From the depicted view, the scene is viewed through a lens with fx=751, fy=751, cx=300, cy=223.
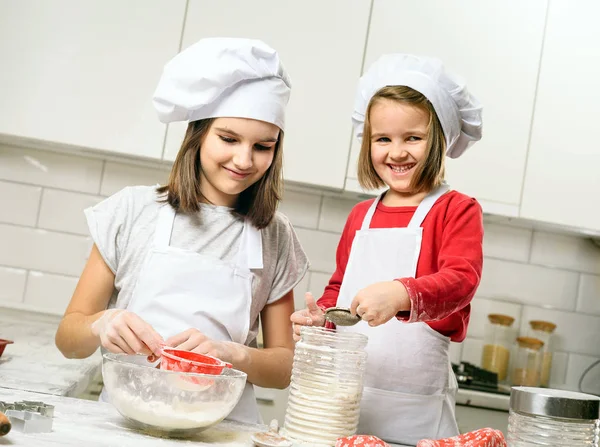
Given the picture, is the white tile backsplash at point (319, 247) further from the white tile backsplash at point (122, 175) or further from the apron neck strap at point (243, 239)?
the apron neck strap at point (243, 239)

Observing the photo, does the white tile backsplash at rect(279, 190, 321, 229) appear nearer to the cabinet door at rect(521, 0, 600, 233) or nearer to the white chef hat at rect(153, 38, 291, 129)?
the cabinet door at rect(521, 0, 600, 233)

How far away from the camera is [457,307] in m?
1.17

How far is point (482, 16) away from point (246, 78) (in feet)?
4.05

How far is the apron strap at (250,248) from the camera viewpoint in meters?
1.38

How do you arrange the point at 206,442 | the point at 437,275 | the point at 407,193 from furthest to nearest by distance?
the point at 407,193
the point at 437,275
the point at 206,442

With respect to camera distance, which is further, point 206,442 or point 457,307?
point 457,307

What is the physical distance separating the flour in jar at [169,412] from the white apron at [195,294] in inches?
14.1

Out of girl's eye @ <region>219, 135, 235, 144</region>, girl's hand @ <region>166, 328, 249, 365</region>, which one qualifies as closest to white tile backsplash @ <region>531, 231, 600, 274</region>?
girl's eye @ <region>219, 135, 235, 144</region>

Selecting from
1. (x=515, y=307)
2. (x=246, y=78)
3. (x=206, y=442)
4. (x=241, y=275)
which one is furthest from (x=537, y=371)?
(x=206, y=442)

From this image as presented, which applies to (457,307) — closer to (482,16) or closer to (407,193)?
(407,193)

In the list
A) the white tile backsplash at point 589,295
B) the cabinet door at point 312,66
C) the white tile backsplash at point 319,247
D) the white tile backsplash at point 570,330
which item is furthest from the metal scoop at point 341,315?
the white tile backsplash at point 589,295

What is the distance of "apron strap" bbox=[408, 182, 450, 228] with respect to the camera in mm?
1354

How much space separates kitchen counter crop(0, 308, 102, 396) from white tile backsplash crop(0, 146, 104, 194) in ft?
1.75

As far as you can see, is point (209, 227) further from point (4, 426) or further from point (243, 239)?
point (4, 426)
